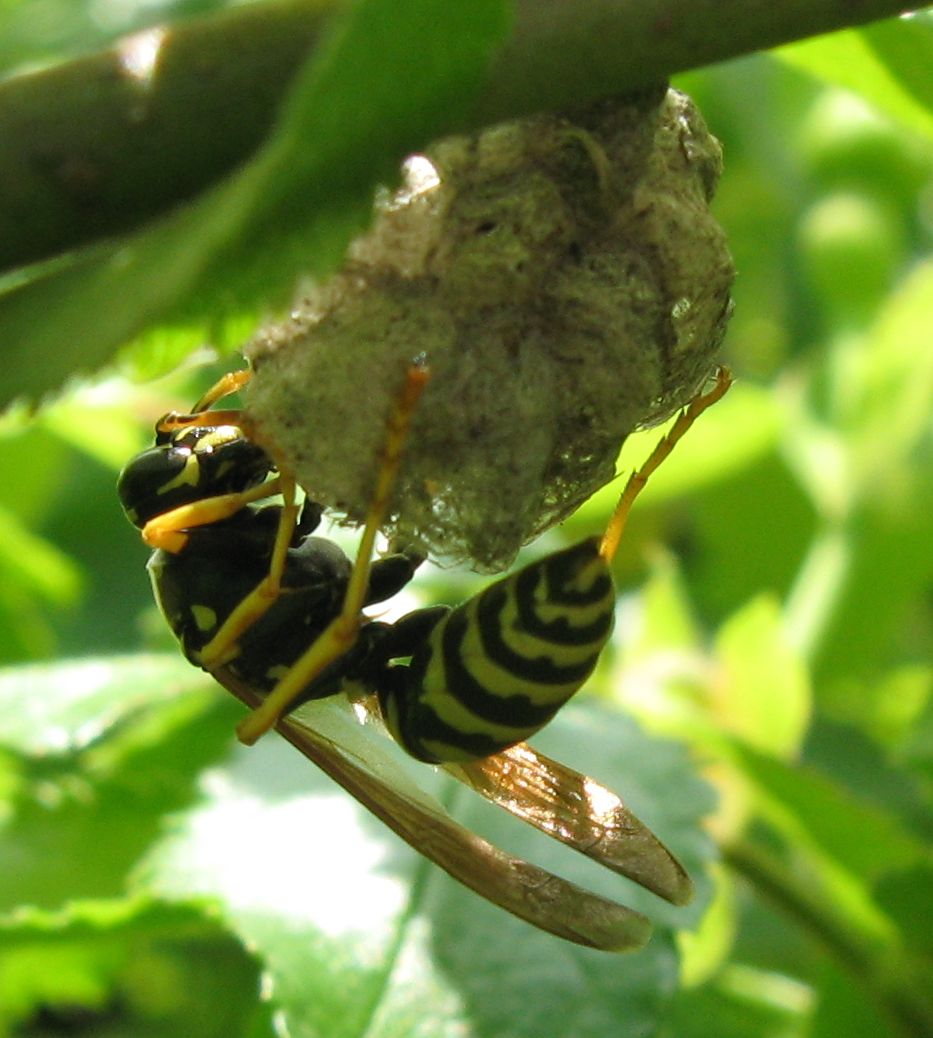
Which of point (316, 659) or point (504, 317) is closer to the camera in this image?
point (504, 317)

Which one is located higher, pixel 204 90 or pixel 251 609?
pixel 204 90

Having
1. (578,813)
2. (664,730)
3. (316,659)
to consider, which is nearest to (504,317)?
(316,659)

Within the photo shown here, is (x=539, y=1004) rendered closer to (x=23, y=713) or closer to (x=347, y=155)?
(x=23, y=713)

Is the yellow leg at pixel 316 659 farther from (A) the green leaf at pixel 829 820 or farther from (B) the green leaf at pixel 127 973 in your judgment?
(A) the green leaf at pixel 829 820

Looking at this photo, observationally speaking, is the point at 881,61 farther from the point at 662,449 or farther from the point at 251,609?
the point at 251,609

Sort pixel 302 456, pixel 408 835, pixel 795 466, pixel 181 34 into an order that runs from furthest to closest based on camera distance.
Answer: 1. pixel 795 466
2. pixel 408 835
3. pixel 302 456
4. pixel 181 34

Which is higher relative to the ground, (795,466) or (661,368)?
(661,368)

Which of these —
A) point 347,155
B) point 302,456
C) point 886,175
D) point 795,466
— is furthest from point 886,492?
point 347,155
